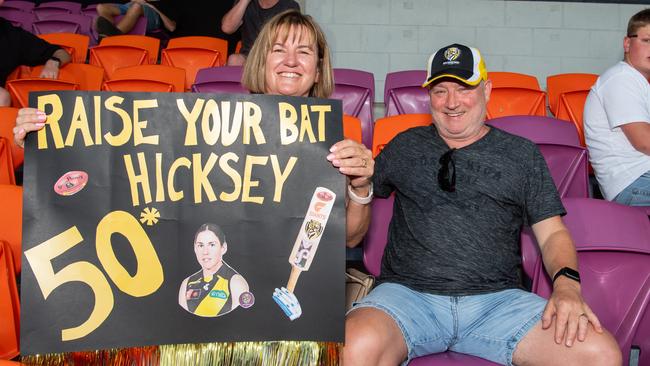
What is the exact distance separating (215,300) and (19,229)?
0.87 m

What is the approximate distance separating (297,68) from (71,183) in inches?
28.9

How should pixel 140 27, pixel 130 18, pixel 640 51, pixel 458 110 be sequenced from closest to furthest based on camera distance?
1. pixel 458 110
2. pixel 640 51
3. pixel 130 18
4. pixel 140 27

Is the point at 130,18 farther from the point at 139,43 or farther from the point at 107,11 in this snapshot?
the point at 139,43

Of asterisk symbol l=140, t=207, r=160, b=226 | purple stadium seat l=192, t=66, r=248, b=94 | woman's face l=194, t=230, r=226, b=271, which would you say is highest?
purple stadium seat l=192, t=66, r=248, b=94

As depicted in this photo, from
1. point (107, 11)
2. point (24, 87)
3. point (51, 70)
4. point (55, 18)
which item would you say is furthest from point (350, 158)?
point (55, 18)

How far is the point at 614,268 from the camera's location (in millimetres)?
2074

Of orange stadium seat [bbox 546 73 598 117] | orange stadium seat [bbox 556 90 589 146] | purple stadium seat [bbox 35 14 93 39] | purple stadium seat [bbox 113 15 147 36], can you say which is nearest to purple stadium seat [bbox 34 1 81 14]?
purple stadium seat [bbox 35 14 93 39]

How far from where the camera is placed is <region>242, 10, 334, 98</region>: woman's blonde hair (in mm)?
2035

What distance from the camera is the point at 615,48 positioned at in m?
6.16

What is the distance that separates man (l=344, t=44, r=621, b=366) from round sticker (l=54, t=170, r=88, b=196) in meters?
0.75

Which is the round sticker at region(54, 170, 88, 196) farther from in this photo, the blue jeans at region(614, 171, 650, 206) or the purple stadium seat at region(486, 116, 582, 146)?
the blue jeans at region(614, 171, 650, 206)

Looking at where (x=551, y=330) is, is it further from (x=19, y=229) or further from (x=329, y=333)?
(x=19, y=229)

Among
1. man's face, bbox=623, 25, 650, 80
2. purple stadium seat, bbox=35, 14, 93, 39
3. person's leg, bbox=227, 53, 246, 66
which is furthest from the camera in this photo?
purple stadium seat, bbox=35, 14, 93, 39

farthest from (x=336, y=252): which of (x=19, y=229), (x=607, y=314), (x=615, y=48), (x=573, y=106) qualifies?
(x=615, y=48)
